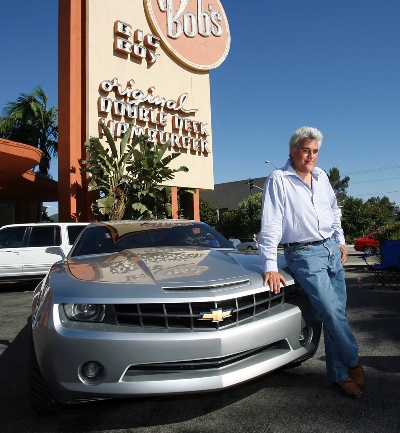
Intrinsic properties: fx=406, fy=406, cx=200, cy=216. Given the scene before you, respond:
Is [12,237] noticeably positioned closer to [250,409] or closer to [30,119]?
[250,409]

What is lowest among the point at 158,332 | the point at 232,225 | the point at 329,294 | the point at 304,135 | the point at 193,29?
the point at 158,332

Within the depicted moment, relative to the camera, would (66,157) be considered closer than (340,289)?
No

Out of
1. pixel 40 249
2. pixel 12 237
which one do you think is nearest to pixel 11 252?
pixel 12 237

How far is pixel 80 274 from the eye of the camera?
8.91 ft

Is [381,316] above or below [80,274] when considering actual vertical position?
below

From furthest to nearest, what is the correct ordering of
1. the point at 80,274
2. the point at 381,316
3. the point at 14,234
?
1. the point at 14,234
2. the point at 381,316
3. the point at 80,274

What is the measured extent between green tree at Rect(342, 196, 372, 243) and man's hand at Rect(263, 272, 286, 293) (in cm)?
4879

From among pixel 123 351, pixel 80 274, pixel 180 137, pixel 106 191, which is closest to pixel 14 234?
pixel 106 191

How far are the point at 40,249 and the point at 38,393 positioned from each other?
7.71 m

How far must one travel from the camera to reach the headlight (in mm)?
2314

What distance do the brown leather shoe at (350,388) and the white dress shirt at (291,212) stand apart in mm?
979

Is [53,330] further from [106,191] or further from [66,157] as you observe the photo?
[66,157]

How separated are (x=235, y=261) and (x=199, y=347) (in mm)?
941

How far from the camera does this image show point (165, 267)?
2727mm
